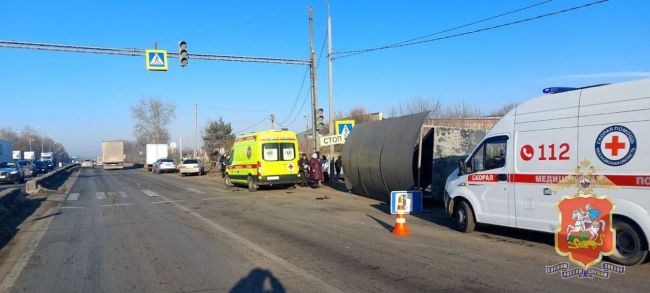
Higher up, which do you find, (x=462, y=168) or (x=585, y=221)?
(x=462, y=168)

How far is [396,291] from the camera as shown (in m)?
5.90

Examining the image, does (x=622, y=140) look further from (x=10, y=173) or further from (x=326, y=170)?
(x=10, y=173)

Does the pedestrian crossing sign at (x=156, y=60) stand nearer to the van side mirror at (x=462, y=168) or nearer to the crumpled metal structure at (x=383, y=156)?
the crumpled metal structure at (x=383, y=156)

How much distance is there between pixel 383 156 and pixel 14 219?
416 inches

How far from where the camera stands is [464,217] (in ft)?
32.9

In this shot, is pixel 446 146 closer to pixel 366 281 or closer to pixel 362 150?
pixel 362 150

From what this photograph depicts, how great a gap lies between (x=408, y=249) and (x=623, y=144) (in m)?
3.49

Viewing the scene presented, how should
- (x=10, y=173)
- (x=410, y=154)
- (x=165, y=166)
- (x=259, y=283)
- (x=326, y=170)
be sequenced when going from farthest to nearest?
(x=165, y=166)
(x=10, y=173)
(x=326, y=170)
(x=410, y=154)
(x=259, y=283)

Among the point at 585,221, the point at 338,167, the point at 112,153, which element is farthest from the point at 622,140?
the point at 112,153

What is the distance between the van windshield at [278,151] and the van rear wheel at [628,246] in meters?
15.5

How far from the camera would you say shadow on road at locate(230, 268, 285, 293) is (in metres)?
6.10

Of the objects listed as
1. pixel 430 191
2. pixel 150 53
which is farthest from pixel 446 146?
pixel 150 53

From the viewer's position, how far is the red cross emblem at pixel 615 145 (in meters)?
7.16

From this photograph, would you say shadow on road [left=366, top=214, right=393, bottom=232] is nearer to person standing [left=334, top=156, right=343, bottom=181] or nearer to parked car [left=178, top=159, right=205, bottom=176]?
person standing [left=334, top=156, right=343, bottom=181]
